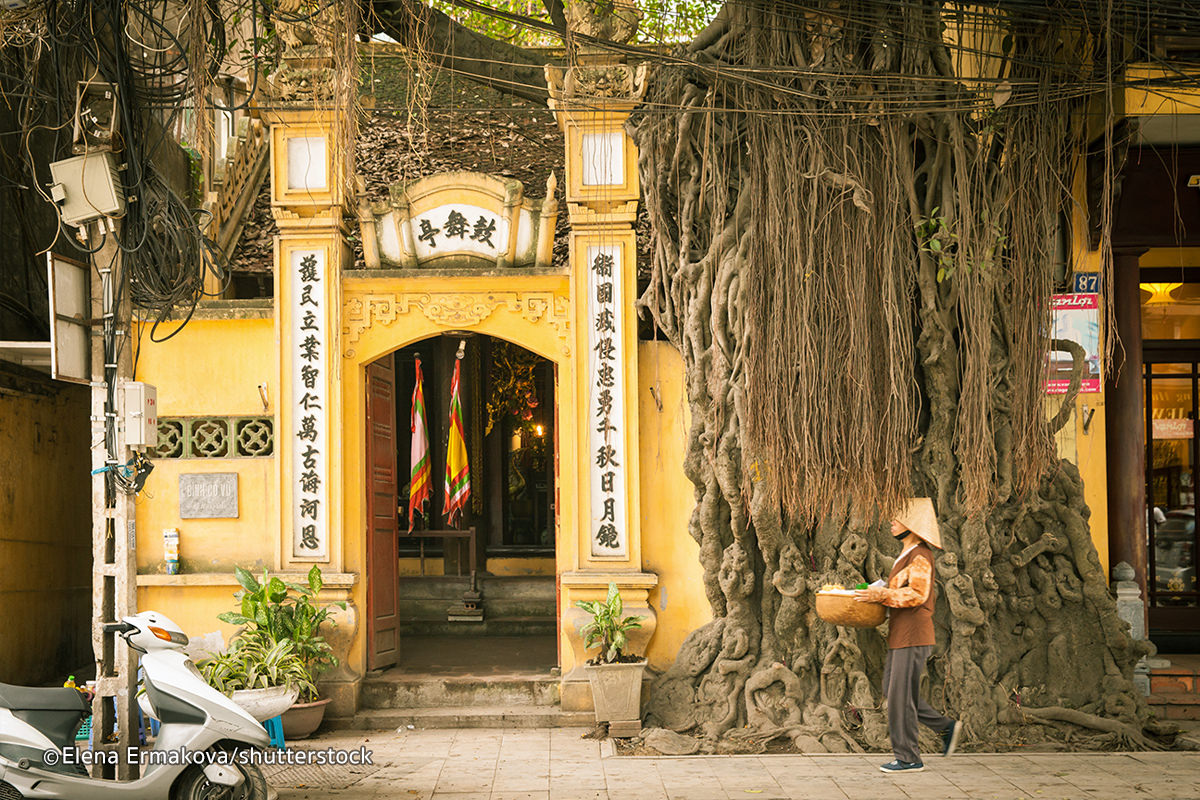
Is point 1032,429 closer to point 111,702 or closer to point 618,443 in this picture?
point 618,443

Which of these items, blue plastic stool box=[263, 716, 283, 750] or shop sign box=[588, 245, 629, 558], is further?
shop sign box=[588, 245, 629, 558]

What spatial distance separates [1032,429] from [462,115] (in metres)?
7.57

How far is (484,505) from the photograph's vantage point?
1326 cm

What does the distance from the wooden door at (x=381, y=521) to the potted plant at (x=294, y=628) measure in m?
0.72

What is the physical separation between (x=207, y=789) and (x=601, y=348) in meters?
4.12

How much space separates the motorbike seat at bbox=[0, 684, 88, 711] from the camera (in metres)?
5.37

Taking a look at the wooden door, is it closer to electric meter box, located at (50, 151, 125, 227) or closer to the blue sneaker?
electric meter box, located at (50, 151, 125, 227)

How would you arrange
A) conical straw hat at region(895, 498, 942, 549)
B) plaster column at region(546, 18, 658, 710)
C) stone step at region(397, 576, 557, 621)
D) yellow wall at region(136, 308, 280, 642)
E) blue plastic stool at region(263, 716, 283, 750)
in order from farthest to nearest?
stone step at region(397, 576, 557, 621) < yellow wall at region(136, 308, 280, 642) < plaster column at region(546, 18, 658, 710) < blue plastic stool at region(263, 716, 283, 750) < conical straw hat at region(895, 498, 942, 549)

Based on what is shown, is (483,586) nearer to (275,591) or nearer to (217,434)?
(217,434)

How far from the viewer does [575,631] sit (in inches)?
309

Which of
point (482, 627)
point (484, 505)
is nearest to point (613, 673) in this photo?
point (482, 627)

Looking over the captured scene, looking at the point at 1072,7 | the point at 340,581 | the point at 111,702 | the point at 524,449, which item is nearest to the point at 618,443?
the point at 340,581

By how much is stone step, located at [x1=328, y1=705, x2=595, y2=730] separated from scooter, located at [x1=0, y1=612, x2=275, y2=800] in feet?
7.94

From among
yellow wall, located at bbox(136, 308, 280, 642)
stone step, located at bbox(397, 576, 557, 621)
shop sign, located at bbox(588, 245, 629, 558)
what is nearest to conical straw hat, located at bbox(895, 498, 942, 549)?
shop sign, located at bbox(588, 245, 629, 558)
